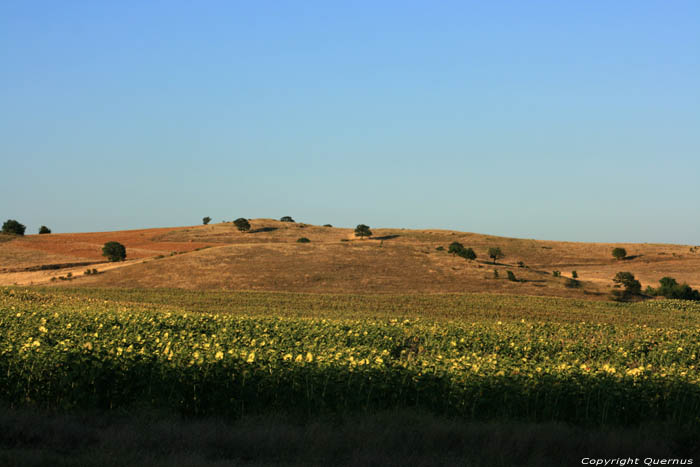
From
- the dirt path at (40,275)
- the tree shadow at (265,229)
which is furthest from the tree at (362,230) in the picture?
the dirt path at (40,275)

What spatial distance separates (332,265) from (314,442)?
6998 centimetres

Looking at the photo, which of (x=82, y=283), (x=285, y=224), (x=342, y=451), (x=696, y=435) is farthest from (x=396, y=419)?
(x=285, y=224)

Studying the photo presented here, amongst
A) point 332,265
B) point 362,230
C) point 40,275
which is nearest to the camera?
point 332,265

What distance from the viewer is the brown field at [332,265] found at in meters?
71.9

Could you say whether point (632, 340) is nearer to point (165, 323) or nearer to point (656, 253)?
point (165, 323)

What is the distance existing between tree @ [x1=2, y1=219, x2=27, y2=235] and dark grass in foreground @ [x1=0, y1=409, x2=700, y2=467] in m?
133

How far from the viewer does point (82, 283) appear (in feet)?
232

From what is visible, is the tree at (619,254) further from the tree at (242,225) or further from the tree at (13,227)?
the tree at (13,227)

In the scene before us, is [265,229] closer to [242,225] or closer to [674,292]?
[242,225]

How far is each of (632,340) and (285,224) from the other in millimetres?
128832

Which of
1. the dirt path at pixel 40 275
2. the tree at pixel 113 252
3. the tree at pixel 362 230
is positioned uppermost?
the tree at pixel 362 230

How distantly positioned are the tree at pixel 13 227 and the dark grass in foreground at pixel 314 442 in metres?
133

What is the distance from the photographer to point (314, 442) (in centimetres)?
1136

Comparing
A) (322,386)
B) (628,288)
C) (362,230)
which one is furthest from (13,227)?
(322,386)
